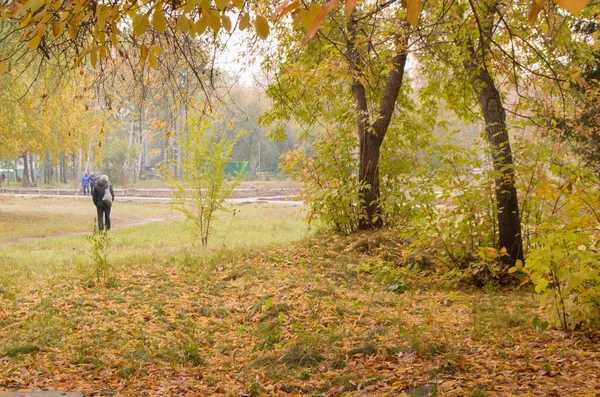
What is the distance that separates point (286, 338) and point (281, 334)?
13 centimetres

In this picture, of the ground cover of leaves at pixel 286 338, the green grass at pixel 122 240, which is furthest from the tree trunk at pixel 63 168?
the ground cover of leaves at pixel 286 338

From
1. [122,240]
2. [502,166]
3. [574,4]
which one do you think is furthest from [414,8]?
[122,240]

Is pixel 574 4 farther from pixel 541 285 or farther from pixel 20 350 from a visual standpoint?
pixel 20 350

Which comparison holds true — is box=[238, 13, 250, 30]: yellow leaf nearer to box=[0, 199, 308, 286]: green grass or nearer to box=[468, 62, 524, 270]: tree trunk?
box=[468, 62, 524, 270]: tree trunk

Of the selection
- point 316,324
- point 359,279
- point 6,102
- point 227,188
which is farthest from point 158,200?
point 316,324

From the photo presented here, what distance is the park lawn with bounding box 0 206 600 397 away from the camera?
4117mm

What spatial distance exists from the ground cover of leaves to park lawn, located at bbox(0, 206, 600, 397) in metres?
0.02

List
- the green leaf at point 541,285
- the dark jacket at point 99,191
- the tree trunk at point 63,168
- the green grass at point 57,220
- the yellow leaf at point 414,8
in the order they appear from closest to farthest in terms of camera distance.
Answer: the yellow leaf at point 414,8
the green leaf at point 541,285
the dark jacket at point 99,191
the green grass at point 57,220
the tree trunk at point 63,168

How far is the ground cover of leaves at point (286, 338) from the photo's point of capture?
410 cm

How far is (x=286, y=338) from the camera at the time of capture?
533cm

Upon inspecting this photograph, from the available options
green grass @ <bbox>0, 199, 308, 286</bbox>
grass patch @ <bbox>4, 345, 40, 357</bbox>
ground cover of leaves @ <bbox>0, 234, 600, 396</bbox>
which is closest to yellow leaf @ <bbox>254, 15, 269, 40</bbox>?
ground cover of leaves @ <bbox>0, 234, 600, 396</bbox>

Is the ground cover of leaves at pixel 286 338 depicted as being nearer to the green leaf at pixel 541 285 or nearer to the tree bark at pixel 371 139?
the green leaf at pixel 541 285

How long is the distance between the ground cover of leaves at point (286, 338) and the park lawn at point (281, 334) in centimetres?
2

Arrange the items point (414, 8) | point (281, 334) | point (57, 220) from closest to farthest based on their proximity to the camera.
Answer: point (414, 8), point (281, 334), point (57, 220)
